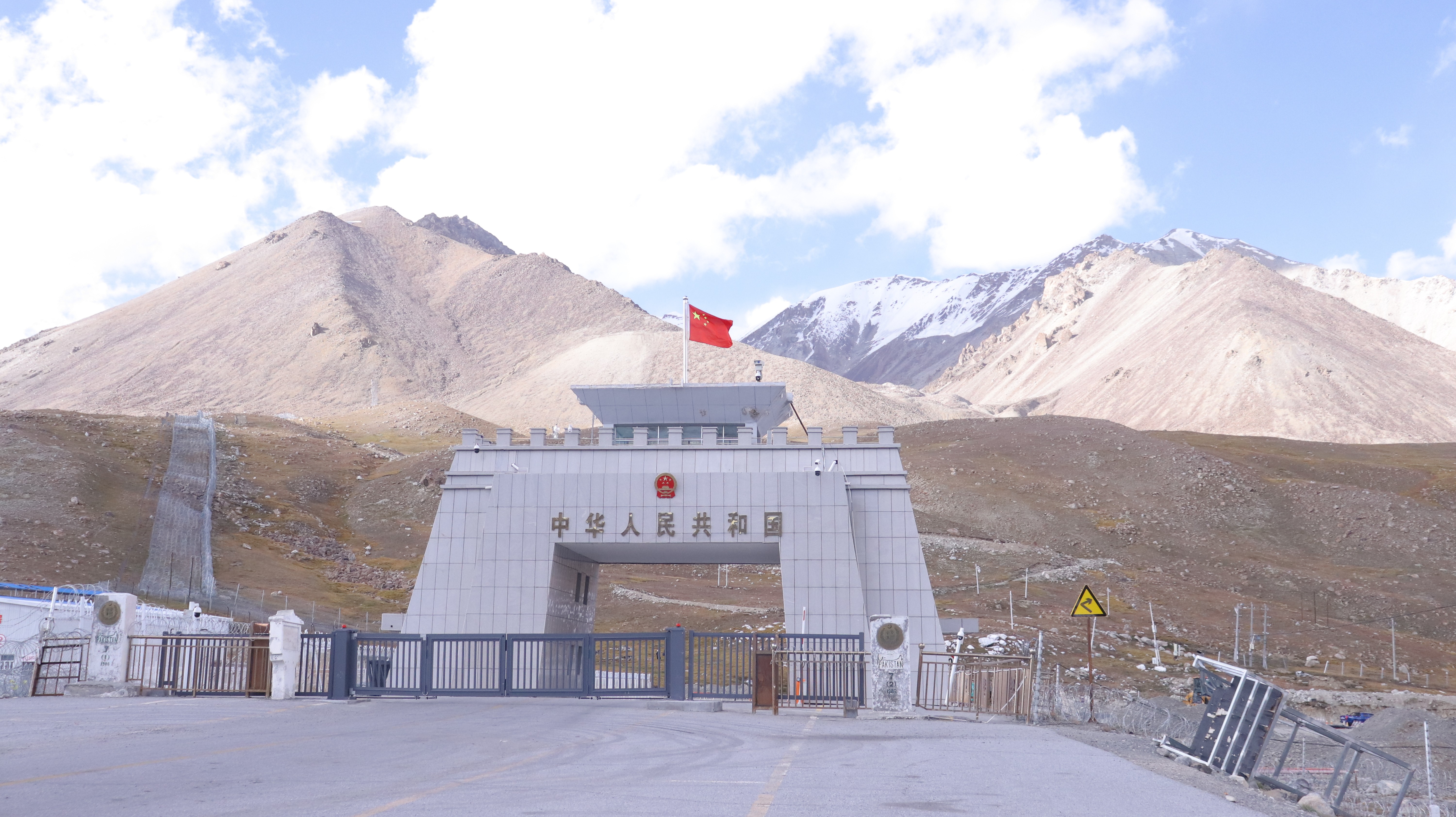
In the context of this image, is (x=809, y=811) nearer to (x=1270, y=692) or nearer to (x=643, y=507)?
(x=1270, y=692)

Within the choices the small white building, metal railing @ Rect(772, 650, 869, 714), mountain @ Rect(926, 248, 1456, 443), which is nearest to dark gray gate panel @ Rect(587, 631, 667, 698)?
metal railing @ Rect(772, 650, 869, 714)

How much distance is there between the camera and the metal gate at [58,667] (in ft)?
81.9

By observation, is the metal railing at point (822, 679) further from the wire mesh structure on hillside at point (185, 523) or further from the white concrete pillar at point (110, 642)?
the wire mesh structure on hillside at point (185, 523)

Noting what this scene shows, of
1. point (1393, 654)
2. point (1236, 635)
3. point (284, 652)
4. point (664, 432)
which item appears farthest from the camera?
A: point (1393, 654)

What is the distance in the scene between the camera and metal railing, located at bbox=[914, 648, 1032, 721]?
26406mm

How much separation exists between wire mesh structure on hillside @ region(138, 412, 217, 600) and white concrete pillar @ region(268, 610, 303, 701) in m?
32.9

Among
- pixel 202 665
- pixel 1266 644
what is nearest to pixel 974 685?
pixel 202 665

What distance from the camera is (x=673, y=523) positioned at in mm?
33406

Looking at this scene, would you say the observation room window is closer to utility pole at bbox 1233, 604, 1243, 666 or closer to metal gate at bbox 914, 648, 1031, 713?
metal gate at bbox 914, 648, 1031, 713

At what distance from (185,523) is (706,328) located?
45933mm

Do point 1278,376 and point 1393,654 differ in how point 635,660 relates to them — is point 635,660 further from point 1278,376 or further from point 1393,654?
point 1278,376

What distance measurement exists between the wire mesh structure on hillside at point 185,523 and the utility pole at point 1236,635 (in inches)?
1997

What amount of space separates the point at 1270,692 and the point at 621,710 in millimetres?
12449

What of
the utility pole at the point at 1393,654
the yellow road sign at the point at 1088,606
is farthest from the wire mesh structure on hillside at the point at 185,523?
the utility pole at the point at 1393,654
